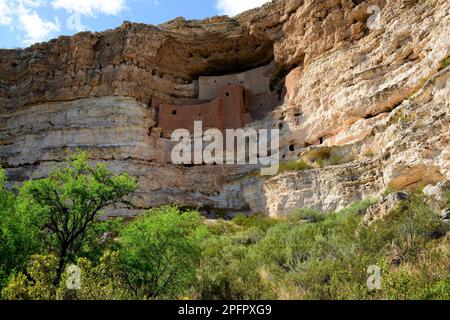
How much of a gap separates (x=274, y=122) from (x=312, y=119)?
2.51 meters

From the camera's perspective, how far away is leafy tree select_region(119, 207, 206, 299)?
31.1 feet

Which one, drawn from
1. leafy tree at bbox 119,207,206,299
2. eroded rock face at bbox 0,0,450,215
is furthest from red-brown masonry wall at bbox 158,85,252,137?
leafy tree at bbox 119,207,206,299

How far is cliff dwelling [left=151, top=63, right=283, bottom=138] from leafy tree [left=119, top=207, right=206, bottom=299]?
16.3 m

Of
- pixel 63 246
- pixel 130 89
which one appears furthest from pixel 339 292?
pixel 130 89

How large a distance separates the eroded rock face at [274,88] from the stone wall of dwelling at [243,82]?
0.66 m

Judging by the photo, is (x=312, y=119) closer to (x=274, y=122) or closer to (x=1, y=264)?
(x=274, y=122)

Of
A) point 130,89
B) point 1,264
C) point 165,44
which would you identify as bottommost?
point 1,264

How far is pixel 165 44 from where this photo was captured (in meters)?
29.4

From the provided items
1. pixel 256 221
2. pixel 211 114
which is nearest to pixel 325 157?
pixel 256 221

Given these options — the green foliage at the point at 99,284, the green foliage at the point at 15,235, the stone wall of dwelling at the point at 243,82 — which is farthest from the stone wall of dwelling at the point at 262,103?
the green foliage at the point at 99,284

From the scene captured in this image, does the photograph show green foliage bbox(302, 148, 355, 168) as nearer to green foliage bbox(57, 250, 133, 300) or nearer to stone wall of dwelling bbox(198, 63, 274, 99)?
stone wall of dwelling bbox(198, 63, 274, 99)

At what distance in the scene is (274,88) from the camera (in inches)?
1112

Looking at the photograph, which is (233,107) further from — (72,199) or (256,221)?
(72,199)
